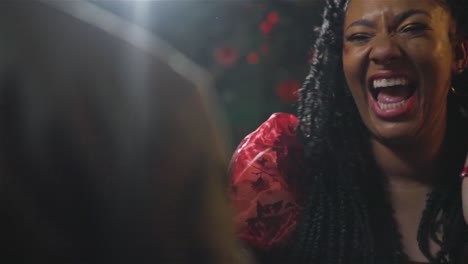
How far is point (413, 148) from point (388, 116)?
0.06 metres

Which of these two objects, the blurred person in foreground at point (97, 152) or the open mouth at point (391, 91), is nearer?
the blurred person in foreground at point (97, 152)

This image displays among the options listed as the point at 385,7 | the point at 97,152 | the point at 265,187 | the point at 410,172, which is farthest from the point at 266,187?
the point at 97,152

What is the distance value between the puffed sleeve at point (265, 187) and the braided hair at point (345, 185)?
0.07 feet

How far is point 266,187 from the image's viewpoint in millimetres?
980

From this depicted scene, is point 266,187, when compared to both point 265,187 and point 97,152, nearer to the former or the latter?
point 265,187

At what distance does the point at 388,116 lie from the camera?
976mm

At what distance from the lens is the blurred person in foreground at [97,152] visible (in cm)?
33

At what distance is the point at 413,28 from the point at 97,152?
2.37 ft

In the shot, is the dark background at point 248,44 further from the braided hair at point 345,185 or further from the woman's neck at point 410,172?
the woman's neck at point 410,172

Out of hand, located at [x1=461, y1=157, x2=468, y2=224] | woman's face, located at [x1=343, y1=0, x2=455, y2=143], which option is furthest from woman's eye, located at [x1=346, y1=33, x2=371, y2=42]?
hand, located at [x1=461, y1=157, x2=468, y2=224]

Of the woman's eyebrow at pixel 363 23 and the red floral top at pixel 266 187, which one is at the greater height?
the woman's eyebrow at pixel 363 23

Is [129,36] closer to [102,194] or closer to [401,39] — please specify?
[102,194]

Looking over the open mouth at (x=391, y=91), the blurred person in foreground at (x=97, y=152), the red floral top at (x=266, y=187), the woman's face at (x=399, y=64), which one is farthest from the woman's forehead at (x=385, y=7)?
the blurred person in foreground at (x=97, y=152)

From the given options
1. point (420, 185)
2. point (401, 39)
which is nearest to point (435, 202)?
point (420, 185)
